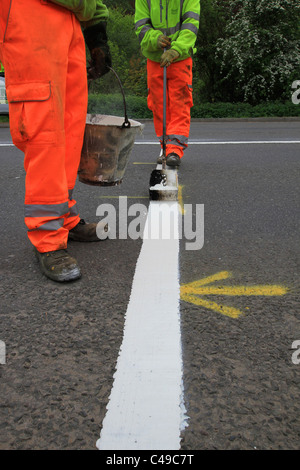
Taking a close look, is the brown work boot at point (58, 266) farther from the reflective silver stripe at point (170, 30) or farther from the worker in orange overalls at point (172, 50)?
the reflective silver stripe at point (170, 30)

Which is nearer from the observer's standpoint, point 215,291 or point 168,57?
point 215,291

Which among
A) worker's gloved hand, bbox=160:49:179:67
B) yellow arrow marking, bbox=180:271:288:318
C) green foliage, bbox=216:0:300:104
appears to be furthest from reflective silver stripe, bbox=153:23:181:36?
green foliage, bbox=216:0:300:104

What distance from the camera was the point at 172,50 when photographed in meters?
4.57

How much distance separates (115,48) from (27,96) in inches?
907

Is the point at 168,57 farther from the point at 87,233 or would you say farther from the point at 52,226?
the point at 52,226

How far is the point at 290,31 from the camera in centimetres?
1549

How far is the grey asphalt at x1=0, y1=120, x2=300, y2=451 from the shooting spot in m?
1.34

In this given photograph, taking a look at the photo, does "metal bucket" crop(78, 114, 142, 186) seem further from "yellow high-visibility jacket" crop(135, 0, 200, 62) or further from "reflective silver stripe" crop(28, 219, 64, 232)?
"yellow high-visibility jacket" crop(135, 0, 200, 62)

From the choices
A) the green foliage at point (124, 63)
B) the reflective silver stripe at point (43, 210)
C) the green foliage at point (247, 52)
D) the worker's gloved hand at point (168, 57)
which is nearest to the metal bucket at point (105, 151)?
the reflective silver stripe at point (43, 210)

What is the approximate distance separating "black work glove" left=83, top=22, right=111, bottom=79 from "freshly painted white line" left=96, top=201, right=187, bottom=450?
4.14 feet

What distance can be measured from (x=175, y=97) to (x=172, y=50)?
2.10 ft

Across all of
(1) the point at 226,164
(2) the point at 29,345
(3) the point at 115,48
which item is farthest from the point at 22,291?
(3) the point at 115,48

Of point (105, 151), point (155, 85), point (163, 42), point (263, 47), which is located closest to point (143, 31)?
point (163, 42)

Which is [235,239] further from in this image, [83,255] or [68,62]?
[68,62]
